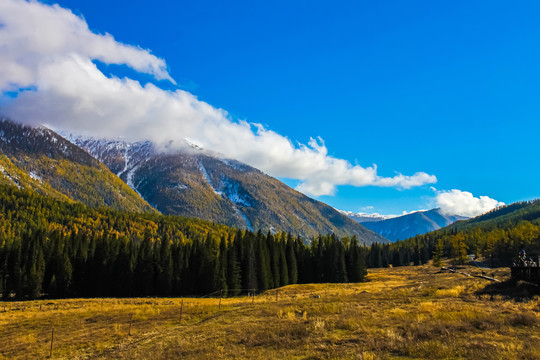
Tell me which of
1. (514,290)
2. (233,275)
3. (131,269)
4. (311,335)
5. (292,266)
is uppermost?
(131,269)

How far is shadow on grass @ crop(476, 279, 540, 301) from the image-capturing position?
2806 centimetres

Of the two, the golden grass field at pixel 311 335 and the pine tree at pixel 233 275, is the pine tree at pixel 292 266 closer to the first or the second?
the pine tree at pixel 233 275

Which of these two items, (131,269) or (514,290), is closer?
(514,290)

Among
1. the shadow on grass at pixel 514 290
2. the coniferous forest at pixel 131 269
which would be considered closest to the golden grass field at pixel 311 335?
the shadow on grass at pixel 514 290

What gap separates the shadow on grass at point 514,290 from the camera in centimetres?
2806

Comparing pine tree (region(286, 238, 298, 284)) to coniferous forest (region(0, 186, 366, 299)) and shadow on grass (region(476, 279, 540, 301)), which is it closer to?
coniferous forest (region(0, 186, 366, 299))

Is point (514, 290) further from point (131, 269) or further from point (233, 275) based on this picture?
point (131, 269)

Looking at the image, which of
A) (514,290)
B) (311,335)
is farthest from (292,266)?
(311,335)

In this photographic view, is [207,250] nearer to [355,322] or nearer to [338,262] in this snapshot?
[338,262]

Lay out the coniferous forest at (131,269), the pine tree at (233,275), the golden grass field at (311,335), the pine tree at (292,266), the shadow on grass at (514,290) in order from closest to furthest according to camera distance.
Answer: the golden grass field at (311,335) → the shadow on grass at (514,290) → the coniferous forest at (131,269) → the pine tree at (233,275) → the pine tree at (292,266)

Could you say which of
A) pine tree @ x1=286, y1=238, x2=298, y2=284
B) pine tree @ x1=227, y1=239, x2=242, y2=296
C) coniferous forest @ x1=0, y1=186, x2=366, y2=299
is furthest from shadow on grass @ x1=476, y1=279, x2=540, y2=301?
pine tree @ x1=286, y1=238, x2=298, y2=284

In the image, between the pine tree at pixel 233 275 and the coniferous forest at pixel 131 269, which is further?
the pine tree at pixel 233 275

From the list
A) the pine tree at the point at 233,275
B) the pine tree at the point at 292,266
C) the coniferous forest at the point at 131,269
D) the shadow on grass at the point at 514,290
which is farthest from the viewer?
the pine tree at the point at 292,266

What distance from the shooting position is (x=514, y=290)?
99.1ft
